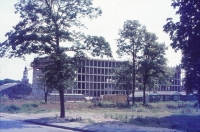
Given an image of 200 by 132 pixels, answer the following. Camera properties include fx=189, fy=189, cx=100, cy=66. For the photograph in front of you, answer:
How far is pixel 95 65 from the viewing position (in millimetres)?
88312

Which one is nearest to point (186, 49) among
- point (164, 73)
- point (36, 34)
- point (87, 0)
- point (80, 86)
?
point (87, 0)

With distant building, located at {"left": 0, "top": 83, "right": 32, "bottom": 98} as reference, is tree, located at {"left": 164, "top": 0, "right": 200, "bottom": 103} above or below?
above

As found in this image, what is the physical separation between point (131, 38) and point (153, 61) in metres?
6.48

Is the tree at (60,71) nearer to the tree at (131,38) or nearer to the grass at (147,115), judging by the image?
the grass at (147,115)

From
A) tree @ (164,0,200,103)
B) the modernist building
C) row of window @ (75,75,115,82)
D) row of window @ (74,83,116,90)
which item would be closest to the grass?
tree @ (164,0,200,103)

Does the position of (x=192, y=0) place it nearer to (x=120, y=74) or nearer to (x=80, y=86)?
(x=120, y=74)

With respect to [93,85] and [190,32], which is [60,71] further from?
[93,85]

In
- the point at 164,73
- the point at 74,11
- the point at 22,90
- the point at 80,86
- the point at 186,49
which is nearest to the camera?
the point at 186,49

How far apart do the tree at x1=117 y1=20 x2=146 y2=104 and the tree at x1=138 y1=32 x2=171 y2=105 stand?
49.6 inches

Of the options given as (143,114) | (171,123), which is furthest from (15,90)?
(171,123)

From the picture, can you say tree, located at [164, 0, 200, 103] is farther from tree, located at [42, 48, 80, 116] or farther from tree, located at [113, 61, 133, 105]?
tree, located at [113, 61, 133, 105]

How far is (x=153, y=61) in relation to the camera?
3803 centimetres

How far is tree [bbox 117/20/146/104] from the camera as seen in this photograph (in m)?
38.8

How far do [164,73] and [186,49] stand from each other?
1094 inches
